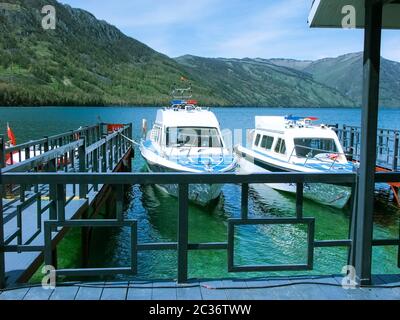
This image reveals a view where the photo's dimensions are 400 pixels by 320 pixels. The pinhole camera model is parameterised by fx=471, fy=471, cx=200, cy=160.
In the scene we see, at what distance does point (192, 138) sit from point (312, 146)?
181 inches

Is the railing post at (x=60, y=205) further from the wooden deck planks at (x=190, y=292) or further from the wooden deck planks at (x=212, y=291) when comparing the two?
the wooden deck planks at (x=212, y=291)

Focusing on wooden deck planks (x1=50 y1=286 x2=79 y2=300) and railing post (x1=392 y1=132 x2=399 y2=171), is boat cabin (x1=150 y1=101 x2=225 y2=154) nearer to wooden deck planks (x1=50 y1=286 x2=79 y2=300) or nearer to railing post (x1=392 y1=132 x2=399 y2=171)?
railing post (x1=392 y1=132 x2=399 y2=171)

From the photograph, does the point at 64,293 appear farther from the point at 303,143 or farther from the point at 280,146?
the point at 280,146

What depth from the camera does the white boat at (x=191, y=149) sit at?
52.5ft

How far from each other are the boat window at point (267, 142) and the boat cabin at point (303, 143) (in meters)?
0.13

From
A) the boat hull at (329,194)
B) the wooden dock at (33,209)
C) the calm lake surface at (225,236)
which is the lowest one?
the calm lake surface at (225,236)

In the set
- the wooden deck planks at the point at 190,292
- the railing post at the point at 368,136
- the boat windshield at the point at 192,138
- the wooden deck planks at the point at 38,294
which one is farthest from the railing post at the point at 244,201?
the boat windshield at the point at 192,138

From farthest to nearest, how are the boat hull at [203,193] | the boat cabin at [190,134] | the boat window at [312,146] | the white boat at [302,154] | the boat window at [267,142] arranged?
1. the boat window at [267,142]
2. the boat cabin at [190,134]
3. the boat window at [312,146]
4. the white boat at [302,154]
5. the boat hull at [203,193]

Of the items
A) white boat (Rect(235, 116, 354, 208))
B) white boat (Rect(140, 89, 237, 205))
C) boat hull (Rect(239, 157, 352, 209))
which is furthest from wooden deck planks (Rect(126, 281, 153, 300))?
boat hull (Rect(239, 157, 352, 209))

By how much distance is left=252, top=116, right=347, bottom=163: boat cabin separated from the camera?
17.2m

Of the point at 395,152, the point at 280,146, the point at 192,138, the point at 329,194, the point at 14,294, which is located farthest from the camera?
the point at 280,146

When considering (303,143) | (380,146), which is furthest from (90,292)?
(380,146)

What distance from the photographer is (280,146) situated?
18.4m

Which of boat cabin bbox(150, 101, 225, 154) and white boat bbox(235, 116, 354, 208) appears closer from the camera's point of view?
white boat bbox(235, 116, 354, 208)
